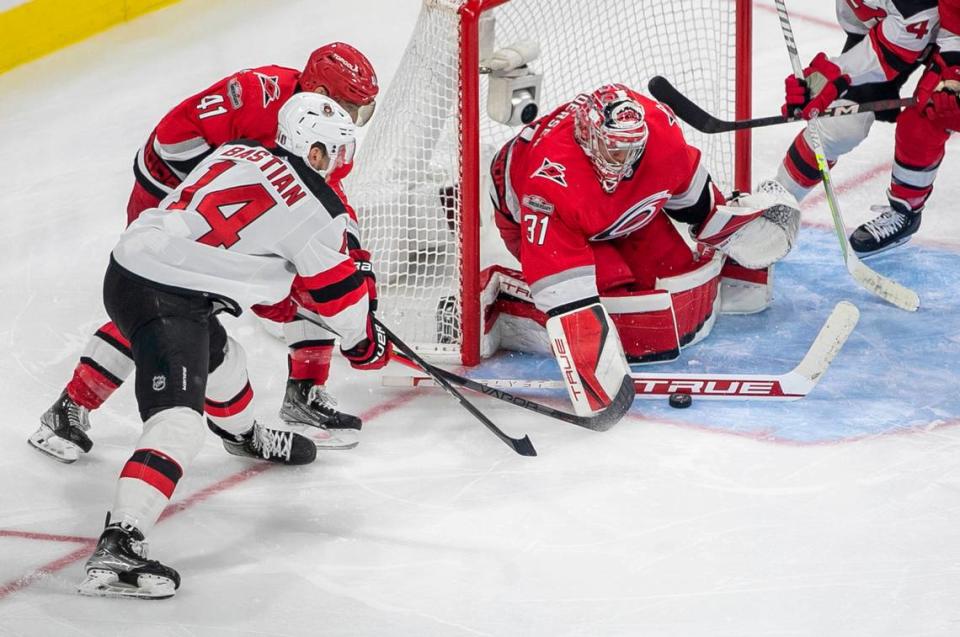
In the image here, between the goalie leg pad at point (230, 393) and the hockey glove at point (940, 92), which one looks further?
the hockey glove at point (940, 92)

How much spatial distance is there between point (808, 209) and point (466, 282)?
1371 millimetres

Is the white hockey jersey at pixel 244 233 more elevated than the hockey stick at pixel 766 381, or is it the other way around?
the white hockey jersey at pixel 244 233

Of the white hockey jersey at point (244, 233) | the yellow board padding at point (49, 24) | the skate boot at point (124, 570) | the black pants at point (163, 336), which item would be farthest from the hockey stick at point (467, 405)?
the yellow board padding at point (49, 24)

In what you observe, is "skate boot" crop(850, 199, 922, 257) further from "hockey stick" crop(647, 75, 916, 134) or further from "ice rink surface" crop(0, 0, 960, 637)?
"hockey stick" crop(647, 75, 916, 134)

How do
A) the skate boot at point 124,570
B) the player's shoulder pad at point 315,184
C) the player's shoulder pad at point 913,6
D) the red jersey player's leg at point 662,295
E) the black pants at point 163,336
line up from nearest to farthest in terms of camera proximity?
the skate boot at point 124,570 < the black pants at point 163,336 < the player's shoulder pad at point 315,184 < the red jersey player's leg at point 662,295 < the player's shoulder pad at point 913,6

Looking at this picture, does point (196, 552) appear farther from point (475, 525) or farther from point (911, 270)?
point (911, 270)

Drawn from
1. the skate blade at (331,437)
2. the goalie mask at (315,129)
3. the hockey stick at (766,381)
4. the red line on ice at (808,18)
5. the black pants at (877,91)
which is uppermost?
the goalie mask at (315,129)

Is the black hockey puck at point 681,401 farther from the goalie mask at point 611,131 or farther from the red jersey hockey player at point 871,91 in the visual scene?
the red jersey hockey player at point 871,91

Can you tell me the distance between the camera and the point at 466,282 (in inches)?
145

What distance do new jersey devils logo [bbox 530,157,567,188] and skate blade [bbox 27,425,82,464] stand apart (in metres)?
1.20

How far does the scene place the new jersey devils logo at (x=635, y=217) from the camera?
11.7 ft

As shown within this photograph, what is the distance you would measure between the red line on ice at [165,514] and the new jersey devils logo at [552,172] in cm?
63

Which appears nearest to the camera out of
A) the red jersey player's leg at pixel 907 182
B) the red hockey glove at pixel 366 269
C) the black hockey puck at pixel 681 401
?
the red hockey glove at pixel 366 269

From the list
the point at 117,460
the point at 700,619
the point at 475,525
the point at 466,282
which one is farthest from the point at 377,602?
the point at 466,282
